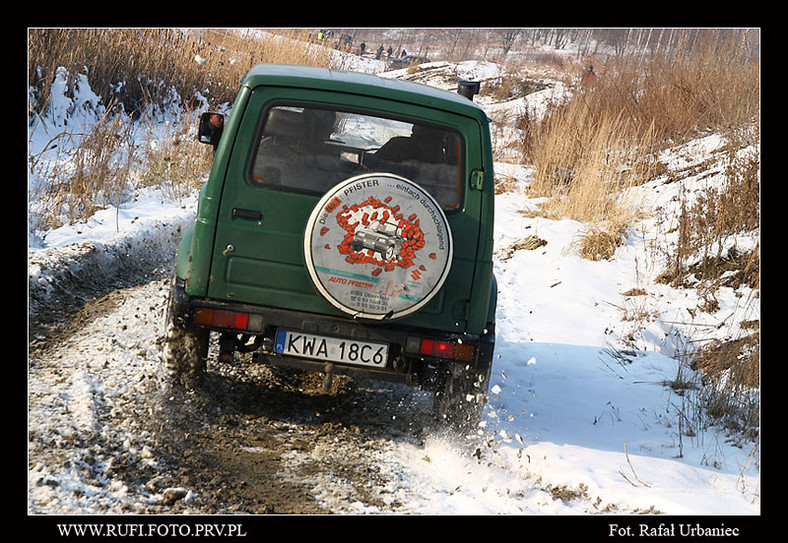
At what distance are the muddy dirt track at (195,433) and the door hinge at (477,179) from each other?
1589mm

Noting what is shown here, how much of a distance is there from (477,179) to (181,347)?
199 centimetres

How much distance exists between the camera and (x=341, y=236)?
3.84 m

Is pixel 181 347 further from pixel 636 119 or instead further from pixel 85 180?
pixel 636 119

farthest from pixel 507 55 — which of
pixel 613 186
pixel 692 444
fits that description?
pixel 692 444

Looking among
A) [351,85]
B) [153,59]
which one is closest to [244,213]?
[351,85]

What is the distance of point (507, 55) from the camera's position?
47.0 metres

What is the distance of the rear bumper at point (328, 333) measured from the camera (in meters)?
4.02

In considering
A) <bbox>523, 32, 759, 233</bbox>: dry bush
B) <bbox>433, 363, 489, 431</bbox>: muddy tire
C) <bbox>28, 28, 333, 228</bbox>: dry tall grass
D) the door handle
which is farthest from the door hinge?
<bbox>523, 32, 759, 233</bbox>: dry bush

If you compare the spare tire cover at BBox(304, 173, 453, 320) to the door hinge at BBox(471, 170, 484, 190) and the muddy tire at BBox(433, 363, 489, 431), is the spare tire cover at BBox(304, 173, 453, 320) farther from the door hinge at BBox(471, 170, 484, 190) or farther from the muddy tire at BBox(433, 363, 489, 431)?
the muddy tire at BBox(433, 363, 489, 431)

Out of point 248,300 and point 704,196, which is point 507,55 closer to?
point 704,196

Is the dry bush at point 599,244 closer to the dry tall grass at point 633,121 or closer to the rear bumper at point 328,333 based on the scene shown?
the dry tall grass at point 633,121

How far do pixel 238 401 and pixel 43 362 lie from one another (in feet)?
4.11

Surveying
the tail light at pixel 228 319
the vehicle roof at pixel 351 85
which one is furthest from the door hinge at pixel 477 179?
the tail light at pixel 228 319

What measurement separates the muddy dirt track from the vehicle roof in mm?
1962
